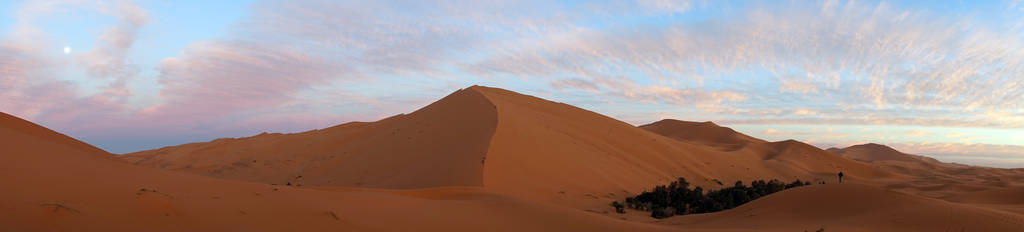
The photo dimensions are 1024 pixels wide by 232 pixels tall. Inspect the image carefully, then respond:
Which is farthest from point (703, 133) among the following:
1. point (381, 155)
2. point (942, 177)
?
point (381, 155)

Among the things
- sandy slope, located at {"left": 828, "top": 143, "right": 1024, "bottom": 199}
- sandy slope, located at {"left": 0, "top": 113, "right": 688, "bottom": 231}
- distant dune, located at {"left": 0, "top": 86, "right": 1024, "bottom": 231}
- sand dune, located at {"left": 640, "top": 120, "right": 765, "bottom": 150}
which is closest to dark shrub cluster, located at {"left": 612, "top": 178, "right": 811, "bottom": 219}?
distant dune, located at {"left": 0, "top": 86, "right": 1024, "bottom": 231}

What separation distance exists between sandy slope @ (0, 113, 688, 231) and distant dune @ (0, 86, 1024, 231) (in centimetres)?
2

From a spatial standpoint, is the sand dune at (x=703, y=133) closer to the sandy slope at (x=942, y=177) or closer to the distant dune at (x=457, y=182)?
the distant dune at (x=457, y=182)

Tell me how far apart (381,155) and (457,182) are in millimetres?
6797

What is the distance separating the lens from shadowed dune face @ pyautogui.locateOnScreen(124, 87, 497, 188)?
54.1ft

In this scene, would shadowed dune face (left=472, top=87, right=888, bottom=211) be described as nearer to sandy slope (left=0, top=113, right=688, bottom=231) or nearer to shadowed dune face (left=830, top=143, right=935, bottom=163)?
sandy slope (left=0, top=113, right=688, bottom=231)

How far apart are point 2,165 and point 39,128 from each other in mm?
3010

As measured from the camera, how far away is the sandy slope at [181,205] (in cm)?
432

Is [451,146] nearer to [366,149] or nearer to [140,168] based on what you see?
[366,149]

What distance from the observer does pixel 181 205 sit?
16.8ft

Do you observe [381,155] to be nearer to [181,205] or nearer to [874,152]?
[181,205]

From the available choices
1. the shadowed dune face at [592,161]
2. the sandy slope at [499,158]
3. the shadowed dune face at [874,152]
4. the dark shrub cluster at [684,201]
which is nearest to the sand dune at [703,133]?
the shadowed dune face at [592,161]

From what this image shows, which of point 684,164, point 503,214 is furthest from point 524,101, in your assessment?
point 503,214

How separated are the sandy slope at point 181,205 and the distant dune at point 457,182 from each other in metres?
0.02
